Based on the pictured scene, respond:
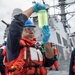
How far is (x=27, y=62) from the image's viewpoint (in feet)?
9.19

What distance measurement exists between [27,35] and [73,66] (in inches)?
47.7

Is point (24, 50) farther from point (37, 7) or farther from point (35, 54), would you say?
point (37, 7)

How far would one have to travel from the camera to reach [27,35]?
2932mm

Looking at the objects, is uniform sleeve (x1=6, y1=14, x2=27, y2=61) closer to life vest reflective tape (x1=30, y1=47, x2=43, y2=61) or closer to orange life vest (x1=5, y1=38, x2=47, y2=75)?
orange life vest (x1=5, y1=38, x2=47, y2=75)

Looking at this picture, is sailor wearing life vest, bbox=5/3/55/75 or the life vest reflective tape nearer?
sailor wearing life vest, bbox=5/3/55/75

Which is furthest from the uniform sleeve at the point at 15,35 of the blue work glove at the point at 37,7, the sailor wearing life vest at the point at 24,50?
the blue work glove at the point at 37,7

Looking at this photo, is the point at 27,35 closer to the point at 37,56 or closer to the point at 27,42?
the point at 27,42

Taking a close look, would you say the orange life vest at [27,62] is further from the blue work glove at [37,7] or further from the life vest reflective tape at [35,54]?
the blue work glove at [37,7]

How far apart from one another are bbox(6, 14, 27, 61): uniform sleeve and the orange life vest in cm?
8

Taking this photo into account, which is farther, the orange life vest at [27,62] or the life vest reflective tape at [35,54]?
the life vest reflective tape at [35,54]

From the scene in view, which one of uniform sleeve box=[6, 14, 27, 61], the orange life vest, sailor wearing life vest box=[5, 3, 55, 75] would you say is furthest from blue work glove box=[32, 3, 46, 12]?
the orange life vest

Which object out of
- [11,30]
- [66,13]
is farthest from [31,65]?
[66,13]

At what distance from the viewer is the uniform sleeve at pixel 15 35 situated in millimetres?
2652

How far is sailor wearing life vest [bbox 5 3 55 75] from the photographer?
105 inches
